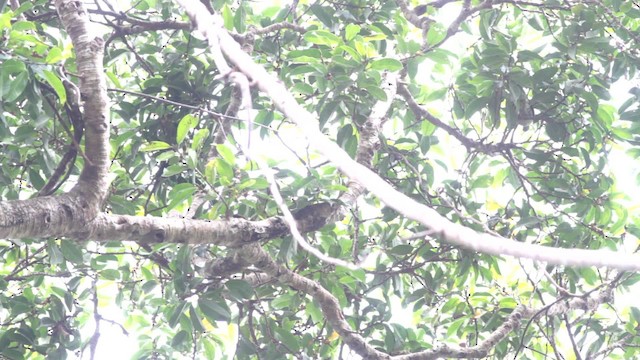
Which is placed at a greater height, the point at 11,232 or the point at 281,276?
the point at 281,276

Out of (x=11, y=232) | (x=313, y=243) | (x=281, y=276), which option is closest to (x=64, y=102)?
(x=11, y=232)

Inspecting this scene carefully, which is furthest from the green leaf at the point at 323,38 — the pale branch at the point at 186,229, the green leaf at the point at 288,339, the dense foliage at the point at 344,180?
the green leaf at the point at 288,339

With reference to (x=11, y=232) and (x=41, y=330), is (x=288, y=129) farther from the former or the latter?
(x=11, y=232)

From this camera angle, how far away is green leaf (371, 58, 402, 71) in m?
2.42

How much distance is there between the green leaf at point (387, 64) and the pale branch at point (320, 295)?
72 centimetres

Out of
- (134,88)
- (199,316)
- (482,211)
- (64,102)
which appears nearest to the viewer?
(64,102)

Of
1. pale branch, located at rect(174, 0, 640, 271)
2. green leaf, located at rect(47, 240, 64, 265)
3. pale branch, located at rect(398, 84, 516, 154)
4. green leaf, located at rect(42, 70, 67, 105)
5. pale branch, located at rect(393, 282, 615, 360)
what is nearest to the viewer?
pale branch, located at rect(174, 0, 640, 271)

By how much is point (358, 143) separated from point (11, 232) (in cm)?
142

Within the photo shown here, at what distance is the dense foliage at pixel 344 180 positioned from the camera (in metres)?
2.51

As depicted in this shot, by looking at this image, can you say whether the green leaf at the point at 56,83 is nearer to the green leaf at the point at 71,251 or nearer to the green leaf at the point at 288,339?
the green leaf at the point at 71,251

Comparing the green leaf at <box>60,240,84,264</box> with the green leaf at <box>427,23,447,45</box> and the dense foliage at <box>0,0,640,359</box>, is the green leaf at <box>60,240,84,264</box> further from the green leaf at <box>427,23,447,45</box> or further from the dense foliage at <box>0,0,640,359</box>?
the green leaf at <box>427,23,447,45</box>

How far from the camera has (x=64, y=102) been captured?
1896mm

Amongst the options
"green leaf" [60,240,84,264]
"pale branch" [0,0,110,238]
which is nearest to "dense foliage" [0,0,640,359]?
"green leaf" [60,240,84,264]

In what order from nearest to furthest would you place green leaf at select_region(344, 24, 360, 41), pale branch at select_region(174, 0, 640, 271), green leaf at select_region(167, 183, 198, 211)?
pale branch at select_region(174, 0, 640, 271)
green leaf at select_region(167, 183, 198, 211)
green leaf at select_region(344, 24, 360, 41)
